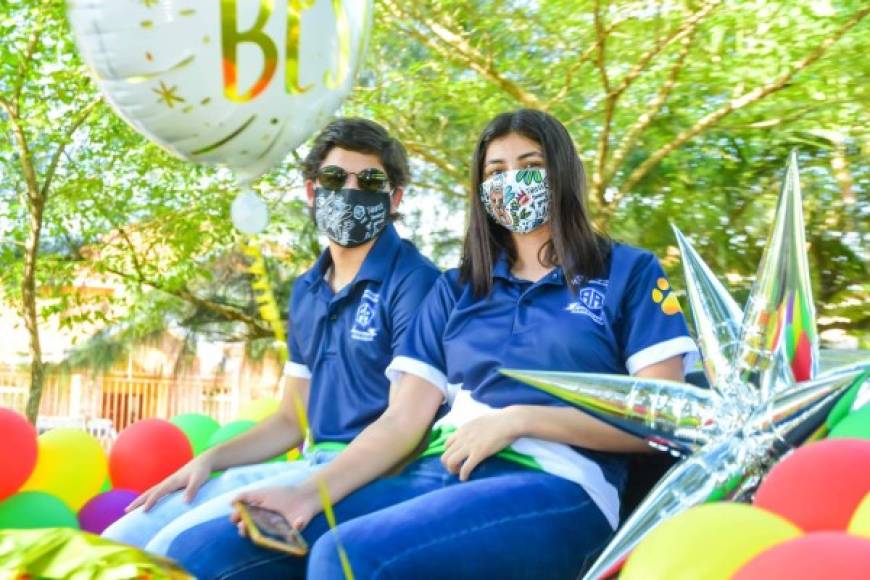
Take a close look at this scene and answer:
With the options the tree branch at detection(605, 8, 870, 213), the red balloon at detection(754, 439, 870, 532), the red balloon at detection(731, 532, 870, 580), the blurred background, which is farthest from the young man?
the tree branch at detection(605, 8, 870, 213)

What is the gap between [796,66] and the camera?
622 cm

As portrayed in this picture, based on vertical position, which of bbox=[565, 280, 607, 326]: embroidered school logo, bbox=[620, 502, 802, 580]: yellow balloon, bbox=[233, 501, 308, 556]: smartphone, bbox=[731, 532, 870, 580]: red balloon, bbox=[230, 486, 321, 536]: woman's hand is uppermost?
bbox=[565, 280, 607, 326]: embroidered school logo

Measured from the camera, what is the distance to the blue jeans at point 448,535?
2.01 m

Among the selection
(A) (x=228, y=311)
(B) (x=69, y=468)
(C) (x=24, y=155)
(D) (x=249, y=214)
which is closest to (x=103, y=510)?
(B) (x=69, y=468)

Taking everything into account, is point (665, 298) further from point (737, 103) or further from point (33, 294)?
point (33, 294)

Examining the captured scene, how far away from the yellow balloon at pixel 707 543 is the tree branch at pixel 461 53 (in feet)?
17.4

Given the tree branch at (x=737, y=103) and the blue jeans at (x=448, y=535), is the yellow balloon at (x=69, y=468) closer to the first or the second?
the blue jeans at (x=448, y=535)

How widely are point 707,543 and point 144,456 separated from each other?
107 inches

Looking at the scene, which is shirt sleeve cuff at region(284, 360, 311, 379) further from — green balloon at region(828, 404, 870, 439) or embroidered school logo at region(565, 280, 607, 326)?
green balloon at region(828, 404, 870, 439)

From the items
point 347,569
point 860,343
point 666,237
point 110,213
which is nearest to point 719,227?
point 666,237

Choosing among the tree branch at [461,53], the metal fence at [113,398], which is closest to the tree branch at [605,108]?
the tree branch at [461,53]

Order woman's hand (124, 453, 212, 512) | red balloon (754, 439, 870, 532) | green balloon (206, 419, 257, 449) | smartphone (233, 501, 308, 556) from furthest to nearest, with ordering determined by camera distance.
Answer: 1. green balloon (206, 419, 257, 449)
2. woman's hand (124, 453, 212, 512)
3. smartphone (233, 501, 308, 556)
4. red balloon (754, 439, 870, 532)

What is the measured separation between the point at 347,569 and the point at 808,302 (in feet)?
3.18

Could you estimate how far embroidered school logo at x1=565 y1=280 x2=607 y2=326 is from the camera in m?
2.36
